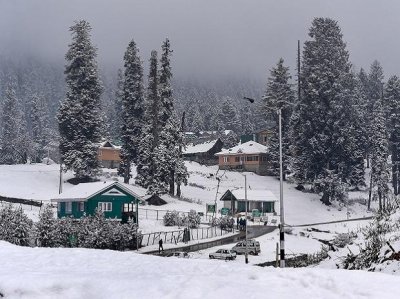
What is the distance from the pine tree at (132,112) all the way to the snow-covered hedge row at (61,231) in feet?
130

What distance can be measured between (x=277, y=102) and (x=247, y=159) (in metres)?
16.8

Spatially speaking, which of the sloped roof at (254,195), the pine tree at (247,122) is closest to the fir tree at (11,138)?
the sloped roof at (254,195)

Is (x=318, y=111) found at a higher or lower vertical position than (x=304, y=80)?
lower

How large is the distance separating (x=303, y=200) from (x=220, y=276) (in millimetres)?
70625

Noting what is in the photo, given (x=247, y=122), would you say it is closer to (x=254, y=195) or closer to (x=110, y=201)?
(x=254, y=195)

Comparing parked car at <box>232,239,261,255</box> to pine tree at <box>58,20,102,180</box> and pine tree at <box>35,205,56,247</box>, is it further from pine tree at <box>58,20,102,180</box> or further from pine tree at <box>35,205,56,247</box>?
pine tree at <box>58,20,102,180</box>

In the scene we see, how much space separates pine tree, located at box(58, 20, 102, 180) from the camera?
2968 inches

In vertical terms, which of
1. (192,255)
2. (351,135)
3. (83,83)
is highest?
(83,83)

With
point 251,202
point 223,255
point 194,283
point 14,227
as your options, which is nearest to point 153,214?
point 251,202

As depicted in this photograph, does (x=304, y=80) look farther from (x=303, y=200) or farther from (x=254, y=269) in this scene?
(x=254, y=269)

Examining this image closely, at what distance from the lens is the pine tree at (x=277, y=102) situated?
93438mm

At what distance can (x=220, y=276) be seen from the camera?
1220cm

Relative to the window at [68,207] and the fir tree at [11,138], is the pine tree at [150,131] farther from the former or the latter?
the fir tree at [11,138]

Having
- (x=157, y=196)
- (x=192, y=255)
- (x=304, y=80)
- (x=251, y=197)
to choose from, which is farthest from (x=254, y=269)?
(x=304, y=80)
